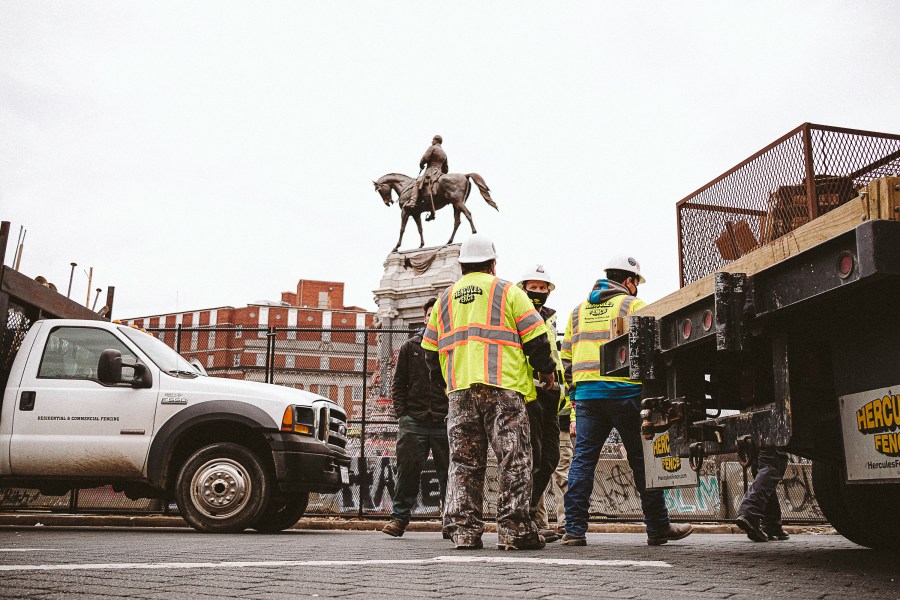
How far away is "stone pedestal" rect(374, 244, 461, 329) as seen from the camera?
86.7ft

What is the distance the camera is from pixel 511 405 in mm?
6203

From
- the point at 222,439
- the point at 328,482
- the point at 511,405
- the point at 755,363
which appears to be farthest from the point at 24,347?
the point at 755,363

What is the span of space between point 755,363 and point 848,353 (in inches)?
40.2

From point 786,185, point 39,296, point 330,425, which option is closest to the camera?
point 786,185

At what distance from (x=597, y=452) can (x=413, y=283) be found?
2003 centimetres

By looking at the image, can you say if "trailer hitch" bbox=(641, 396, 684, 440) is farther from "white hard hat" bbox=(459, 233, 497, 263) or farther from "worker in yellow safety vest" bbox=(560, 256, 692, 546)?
"white hard hat" bbox=(459, 233, 497, 263)

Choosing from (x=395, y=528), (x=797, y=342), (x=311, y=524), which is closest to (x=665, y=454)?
(x=797, y=342)

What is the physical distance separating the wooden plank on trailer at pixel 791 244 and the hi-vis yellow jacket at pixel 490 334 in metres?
1.39

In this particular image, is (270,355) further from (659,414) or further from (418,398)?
(659,414)

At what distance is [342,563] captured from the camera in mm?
4738

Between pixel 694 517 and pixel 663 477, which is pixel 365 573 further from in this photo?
pixel 694 517

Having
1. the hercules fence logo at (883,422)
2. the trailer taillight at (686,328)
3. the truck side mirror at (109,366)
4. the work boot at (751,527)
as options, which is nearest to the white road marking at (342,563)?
the trailer taillight at (686,328)

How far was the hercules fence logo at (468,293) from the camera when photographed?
641 centimetres

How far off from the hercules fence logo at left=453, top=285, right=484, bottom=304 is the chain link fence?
540 centimetres
